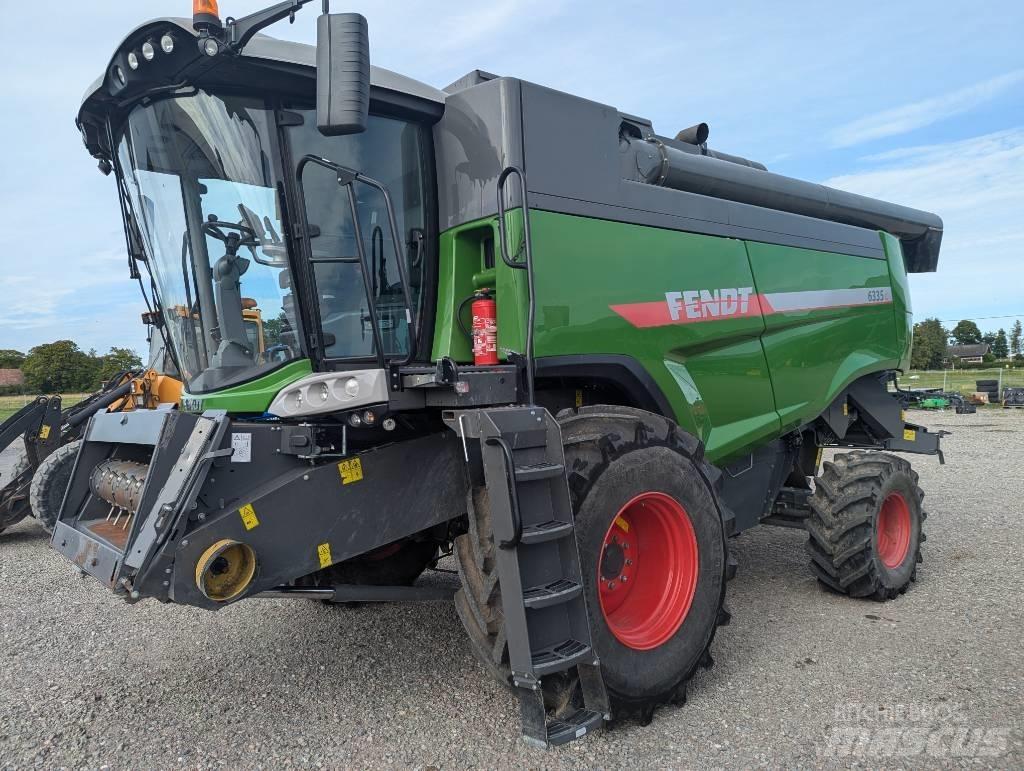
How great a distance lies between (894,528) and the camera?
17.7ft

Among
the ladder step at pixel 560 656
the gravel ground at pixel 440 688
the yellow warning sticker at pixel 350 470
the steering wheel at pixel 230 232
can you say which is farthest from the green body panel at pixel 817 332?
the steering wheel at pixel 230 232

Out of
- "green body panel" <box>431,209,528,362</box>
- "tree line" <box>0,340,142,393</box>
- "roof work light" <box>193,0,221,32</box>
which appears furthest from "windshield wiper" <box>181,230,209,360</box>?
"tree line" <box>0,340,142,393</box>

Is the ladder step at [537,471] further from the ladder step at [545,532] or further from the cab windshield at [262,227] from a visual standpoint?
the cab windshield at [262,227]

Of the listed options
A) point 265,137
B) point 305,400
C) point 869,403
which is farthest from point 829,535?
point 265,137

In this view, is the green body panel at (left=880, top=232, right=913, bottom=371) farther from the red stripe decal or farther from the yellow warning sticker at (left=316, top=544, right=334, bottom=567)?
the yellow warning sticker at (left=316, top=544, right=334, bottom=567)

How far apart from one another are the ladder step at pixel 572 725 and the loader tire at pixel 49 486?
6026 mm

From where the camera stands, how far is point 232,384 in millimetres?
3486

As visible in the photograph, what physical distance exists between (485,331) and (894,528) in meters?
3.62

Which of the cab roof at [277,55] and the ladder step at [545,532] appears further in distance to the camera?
the cab roof at [277,55]

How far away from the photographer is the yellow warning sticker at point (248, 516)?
9.64 feet

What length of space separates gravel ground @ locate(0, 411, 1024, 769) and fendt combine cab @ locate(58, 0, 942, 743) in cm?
38

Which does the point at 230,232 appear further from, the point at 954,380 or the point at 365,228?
the point at 954,380

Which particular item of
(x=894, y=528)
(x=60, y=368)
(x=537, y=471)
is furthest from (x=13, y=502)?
(x=60, y=368)

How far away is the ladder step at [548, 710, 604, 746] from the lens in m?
2.75
